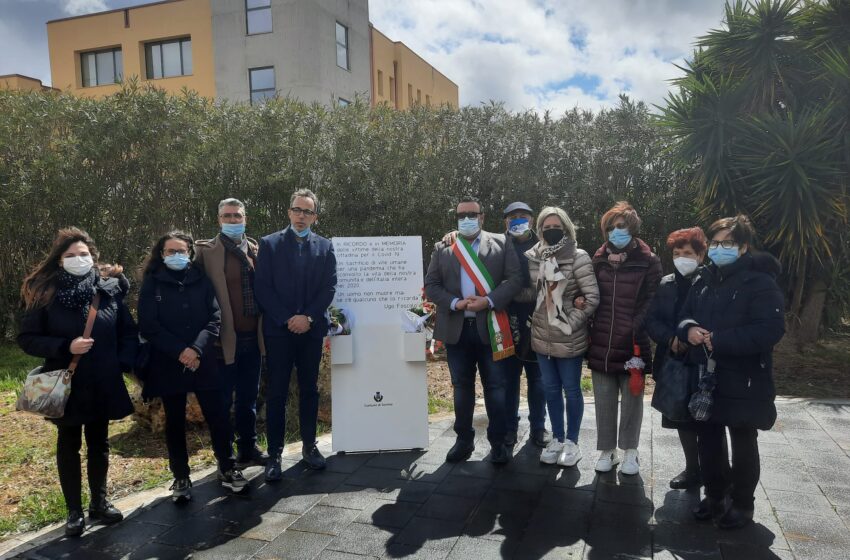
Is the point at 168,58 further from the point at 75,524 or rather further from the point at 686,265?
the point at 686,265

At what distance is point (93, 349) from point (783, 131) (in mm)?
7669

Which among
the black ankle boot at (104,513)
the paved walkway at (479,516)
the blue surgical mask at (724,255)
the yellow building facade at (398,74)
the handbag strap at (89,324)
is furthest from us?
the yellow building facade at (398,74)

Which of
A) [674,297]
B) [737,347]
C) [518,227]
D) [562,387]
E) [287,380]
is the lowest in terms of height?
[562,387]

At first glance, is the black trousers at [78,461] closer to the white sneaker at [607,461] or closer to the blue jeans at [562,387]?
the blue jeans at [562,387]

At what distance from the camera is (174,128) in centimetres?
942

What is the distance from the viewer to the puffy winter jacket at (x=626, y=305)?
13.2ft

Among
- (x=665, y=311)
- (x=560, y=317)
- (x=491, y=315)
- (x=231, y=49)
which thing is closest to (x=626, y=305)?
(x=665, y=311)

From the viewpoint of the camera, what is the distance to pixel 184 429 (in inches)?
158

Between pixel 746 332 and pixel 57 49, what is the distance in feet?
97.7

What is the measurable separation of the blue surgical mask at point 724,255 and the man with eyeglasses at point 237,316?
Answer: 9.80 ft

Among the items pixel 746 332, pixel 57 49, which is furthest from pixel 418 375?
pixel 57 49

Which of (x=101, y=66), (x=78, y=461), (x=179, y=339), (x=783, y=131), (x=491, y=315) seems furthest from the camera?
(x=101, y=66)

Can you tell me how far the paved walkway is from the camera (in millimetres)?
3287

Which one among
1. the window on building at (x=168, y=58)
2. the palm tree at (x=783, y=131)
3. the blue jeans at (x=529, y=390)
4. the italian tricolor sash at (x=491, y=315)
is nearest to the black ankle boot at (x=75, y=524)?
the italian tricolor sash at (x=491, y=315)
